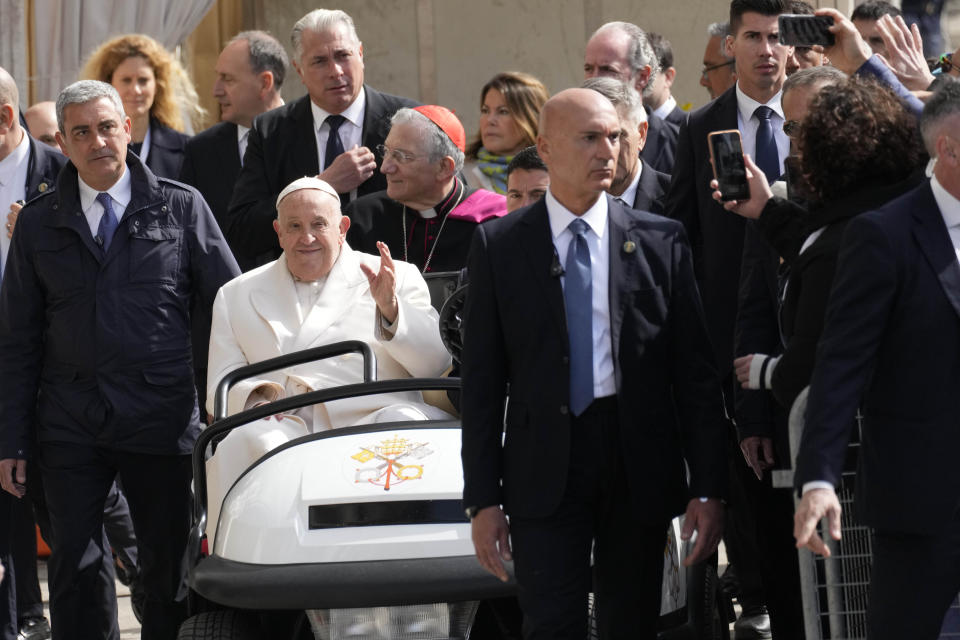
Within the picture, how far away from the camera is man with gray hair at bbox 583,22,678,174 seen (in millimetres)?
6305

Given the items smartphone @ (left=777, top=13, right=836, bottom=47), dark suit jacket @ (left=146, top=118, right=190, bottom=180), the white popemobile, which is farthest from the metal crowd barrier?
dark suit jacket @ (left=146, top=118, right=190, bottom=180)

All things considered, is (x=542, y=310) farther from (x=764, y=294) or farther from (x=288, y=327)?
(x=288, y=327)

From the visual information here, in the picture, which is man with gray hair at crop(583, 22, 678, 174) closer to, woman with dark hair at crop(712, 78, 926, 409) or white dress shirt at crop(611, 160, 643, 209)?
white dress shirt at crop(611, 160, 643, 209)

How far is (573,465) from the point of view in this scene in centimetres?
376

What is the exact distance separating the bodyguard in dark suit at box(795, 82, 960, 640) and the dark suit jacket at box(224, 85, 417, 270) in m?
3.40

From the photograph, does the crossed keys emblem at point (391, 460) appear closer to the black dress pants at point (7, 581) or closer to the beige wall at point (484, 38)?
the black dress pants at point (7, 581)

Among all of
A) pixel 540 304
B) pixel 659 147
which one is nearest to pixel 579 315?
pixel 540 304

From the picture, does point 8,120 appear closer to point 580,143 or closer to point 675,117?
point 675,117

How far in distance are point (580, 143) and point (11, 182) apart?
11.3 ft

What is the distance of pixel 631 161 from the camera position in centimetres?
541

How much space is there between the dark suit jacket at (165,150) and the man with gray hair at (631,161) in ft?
8.59

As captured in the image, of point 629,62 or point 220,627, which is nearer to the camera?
point 220,627

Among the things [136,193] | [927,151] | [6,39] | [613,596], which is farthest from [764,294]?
[6,39]

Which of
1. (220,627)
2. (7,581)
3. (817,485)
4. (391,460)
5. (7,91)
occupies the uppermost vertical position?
(7,91)
